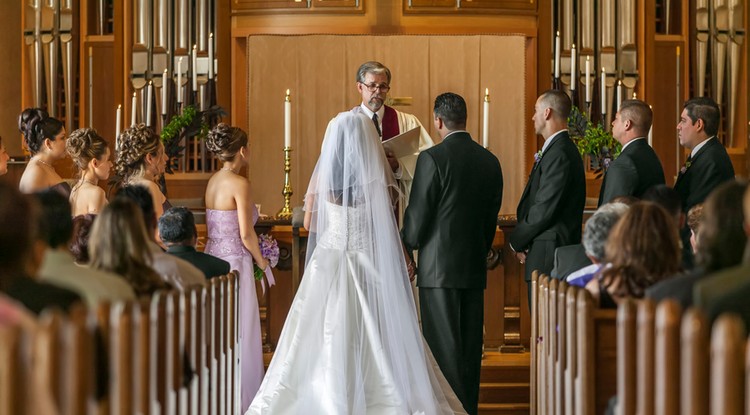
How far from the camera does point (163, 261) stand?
440 cm

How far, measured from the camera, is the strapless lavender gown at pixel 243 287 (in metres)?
6.30

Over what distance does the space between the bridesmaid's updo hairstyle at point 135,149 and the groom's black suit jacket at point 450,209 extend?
4.68 ft

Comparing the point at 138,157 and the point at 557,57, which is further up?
the point at 557,57

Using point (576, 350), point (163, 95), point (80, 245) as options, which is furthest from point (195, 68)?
point (576, 350)

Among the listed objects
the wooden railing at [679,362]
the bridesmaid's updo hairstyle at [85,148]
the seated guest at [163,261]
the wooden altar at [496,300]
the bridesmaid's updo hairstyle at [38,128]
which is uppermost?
the bridesmaid's updo hairstyle at [38,128]

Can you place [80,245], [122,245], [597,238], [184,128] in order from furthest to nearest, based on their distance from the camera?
[184,128]
[80,245]
[597,238]
[122,245]

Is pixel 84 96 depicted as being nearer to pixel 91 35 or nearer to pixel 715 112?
pixel 91 35

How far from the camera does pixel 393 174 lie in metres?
6.21

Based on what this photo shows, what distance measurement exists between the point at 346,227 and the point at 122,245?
232 centimetres

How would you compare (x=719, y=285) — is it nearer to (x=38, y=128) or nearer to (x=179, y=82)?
(x=38, y=128)

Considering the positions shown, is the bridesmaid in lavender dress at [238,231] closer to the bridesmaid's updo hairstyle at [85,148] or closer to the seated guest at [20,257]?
the bridesmaid's updo hairstyle at [85,148]

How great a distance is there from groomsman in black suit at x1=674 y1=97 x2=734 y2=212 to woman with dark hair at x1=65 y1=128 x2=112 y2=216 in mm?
3222

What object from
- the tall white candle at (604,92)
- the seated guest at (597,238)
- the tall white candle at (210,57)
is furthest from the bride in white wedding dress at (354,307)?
the tall white candle at (210,57)

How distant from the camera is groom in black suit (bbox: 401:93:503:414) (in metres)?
6.07
